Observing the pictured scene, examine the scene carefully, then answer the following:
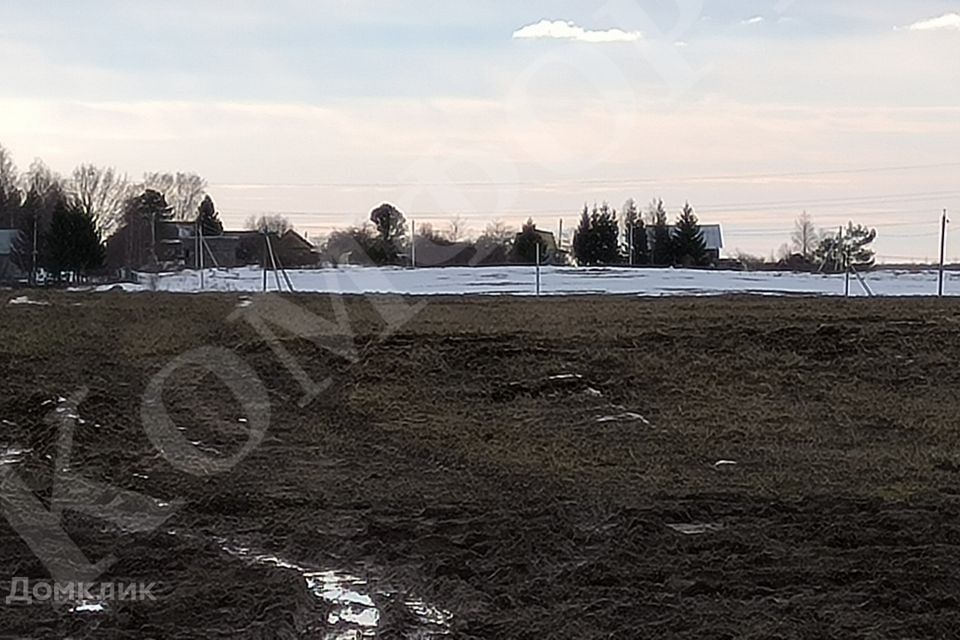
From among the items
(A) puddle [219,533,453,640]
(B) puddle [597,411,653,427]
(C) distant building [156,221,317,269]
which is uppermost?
(C) distant building [156,221,317,269]

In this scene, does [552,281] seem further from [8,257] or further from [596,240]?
[8,257]

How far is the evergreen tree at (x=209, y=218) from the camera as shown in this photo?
55100mm

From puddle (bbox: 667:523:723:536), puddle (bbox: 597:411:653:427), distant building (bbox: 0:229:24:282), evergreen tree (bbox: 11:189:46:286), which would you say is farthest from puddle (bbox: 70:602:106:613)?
distant building (bbox: 0:229:24:282)

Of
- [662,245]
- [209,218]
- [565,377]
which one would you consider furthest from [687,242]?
[565,377]

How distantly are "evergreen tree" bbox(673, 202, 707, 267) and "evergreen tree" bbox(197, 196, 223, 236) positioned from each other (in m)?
20.5

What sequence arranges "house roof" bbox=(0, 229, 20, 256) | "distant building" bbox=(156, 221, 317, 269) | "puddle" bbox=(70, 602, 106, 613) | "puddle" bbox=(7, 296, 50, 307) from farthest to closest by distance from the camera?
"house roof" bbox=(0, 229, 20, 256) < "distant building" bbox=(156, 221, 317, 269) < "puddle" bbox=(7, 296, 50, 307) < "puddle" bbox=(70, 602, 106, 613)

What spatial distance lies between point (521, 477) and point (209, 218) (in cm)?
5343

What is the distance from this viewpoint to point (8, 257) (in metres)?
55.5

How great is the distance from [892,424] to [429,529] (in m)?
5.96

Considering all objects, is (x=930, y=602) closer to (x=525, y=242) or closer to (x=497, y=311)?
(x=497, y=311)

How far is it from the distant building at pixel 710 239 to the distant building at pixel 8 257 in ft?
89.8

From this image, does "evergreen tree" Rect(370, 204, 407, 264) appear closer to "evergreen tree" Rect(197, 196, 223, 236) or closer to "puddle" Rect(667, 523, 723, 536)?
"evergreen tree" Rect(197, 196, 223, 236)

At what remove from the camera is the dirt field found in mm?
5305

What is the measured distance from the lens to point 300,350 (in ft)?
48.7
